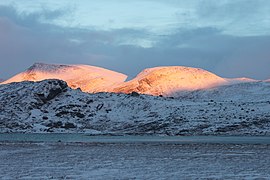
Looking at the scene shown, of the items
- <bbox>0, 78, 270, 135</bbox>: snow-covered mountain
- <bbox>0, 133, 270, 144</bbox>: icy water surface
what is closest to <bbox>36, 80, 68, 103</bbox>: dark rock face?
<bbox>0, 78, 270, 135</bbox>: snow-covered mountain

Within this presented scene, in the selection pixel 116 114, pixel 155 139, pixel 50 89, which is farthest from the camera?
pixel 50 89

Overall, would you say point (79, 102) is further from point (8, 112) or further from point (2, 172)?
point (2, 172)

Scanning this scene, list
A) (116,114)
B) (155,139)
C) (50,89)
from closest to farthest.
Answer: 1. (155,139)
2. (116,114)
3. (50,89)

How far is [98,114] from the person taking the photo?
170 metres

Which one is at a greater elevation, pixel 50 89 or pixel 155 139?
pixel 50 89

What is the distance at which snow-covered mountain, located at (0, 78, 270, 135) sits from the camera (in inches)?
5566

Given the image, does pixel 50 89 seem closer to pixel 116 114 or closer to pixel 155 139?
pixel 116 114

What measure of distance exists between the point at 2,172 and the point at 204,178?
15.0 metres

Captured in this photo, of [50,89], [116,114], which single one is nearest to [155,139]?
[116,114]

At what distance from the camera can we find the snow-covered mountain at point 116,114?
464ft

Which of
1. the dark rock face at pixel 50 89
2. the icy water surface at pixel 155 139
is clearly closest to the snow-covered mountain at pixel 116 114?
the dark rock face at pixel 50 89

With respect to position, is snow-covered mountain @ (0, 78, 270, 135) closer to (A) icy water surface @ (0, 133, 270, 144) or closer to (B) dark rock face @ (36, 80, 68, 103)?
(B) dark rock face @ (36, 80, 68, 103)

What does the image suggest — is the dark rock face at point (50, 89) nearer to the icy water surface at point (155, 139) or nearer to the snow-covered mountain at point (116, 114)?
the snow-covered mountain at point (116, 114)

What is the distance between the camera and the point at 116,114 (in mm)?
168875
